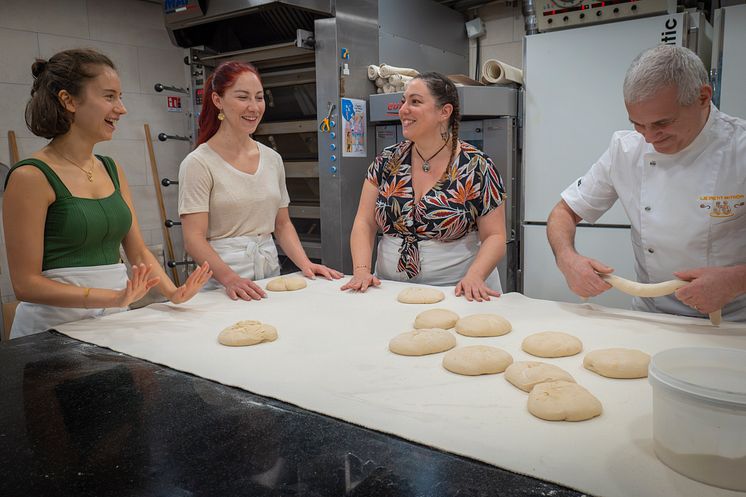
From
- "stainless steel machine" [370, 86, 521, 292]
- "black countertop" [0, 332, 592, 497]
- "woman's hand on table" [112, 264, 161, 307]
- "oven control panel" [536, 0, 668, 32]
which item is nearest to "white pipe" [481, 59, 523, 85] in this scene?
→ "stainless steel machine" [370, 86, 521, 292]

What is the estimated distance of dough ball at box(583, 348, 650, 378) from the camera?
1240 mm

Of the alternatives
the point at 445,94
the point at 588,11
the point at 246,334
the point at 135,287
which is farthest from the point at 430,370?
the point at 588,11

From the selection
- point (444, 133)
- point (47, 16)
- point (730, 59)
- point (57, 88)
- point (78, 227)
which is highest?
point (47, 16)

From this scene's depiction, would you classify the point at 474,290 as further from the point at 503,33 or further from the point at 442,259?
the point at 503,33

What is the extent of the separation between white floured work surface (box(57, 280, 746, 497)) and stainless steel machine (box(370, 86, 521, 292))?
1.49 m

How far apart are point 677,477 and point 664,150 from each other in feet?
3.66

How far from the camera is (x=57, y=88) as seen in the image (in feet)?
5.79

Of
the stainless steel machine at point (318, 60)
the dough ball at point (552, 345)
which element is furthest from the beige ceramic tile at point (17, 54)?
the dough ball at point (552, 345)

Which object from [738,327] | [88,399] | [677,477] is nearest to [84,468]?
[88,399]

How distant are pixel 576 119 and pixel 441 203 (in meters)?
1.45

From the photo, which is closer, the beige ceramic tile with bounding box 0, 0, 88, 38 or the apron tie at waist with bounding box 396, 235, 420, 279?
the apron tie at waist with bounding box 396, 235, 420, 279

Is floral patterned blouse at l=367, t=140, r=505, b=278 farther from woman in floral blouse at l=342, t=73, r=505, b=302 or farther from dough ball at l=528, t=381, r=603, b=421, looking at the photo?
dough ball at l=528, t=381, r=603, b=421

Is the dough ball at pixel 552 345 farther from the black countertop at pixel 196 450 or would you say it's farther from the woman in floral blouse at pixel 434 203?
the woman in floral blouse at pixel 434 203

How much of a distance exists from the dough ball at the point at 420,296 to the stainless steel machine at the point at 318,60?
5.24ft
